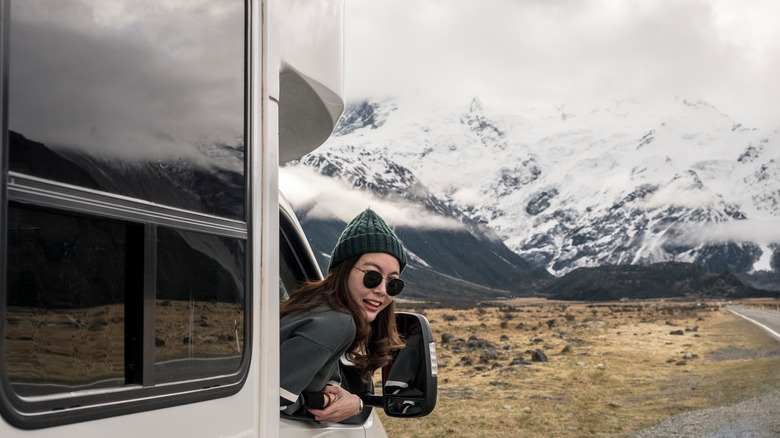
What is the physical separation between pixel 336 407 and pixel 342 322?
30 cm

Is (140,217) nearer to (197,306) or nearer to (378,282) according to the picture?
(197,306)

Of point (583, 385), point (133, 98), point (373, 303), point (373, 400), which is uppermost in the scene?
point (133, 98)

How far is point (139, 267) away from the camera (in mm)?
1304

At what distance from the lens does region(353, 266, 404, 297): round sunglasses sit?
7.38 ft

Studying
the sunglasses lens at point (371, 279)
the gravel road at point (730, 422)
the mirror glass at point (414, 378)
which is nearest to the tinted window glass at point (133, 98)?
the sunglasses lens at point (371, 279)

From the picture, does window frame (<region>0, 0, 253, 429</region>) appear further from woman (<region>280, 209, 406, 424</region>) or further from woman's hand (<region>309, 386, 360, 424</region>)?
woman's hand (<region>309, 386, 360, 424</region>)

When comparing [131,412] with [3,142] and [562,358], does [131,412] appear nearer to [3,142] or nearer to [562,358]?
[3,142]

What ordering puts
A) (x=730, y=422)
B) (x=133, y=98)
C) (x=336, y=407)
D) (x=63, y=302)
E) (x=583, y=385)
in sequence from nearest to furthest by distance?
(x=63, y=302)
(x=133, y=98)
(x=336, y=407)
(x=730, y=422)
(x=583, y=385)

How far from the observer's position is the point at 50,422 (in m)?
1.11

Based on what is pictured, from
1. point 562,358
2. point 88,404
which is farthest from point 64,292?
point 562,358

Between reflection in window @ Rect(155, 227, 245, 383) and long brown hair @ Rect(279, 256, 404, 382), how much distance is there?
2.06ft

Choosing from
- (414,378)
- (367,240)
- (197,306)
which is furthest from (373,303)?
(197,306)

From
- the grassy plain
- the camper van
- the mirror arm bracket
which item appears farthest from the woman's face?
the grassy plain

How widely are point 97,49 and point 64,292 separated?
0.38 meters
